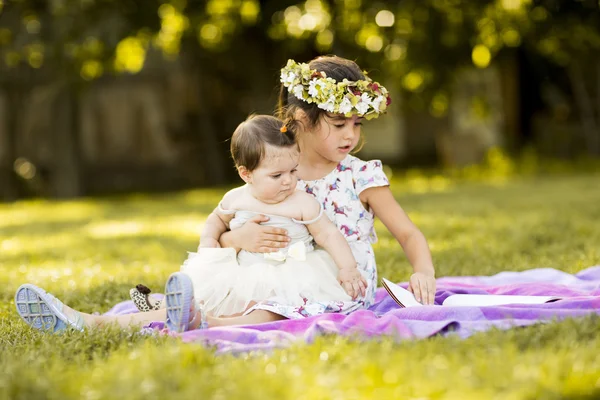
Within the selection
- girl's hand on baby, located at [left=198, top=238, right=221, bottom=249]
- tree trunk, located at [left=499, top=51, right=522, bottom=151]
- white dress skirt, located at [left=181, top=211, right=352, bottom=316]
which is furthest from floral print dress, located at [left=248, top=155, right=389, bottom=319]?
tree trunk, located at [left=499, top=51, right=522, bottom=151]

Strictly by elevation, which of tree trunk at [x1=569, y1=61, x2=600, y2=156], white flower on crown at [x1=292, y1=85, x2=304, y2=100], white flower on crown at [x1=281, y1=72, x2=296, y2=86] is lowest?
tree trunk at [x1=569, y1=61, x2=600, y2=156]

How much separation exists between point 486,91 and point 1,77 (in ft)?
28.3

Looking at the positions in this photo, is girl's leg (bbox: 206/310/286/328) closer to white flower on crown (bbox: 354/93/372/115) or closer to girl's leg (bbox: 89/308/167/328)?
girl's leg (bbox: 89/308/167/328)

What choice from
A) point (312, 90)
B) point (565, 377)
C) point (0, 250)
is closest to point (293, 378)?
point (565, 377)

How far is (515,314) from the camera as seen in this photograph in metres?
3.40

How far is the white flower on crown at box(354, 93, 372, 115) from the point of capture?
394 cm

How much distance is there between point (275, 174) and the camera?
150 inches

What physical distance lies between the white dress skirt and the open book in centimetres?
21

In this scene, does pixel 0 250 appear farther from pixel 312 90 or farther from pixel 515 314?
pixel 515 314

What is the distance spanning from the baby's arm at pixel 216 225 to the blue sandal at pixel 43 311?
0.75 meters

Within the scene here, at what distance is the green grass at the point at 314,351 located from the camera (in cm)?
247

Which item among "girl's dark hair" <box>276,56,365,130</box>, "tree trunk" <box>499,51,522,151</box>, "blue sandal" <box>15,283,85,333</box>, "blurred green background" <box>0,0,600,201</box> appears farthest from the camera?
"tree trunk" <box>499,51,522,151</box>

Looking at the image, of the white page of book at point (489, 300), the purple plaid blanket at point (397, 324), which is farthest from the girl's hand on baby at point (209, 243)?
A: the white page of book at point (489, 300)

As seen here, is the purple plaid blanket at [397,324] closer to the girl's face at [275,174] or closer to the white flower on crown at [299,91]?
the girl's face at [275,174]
